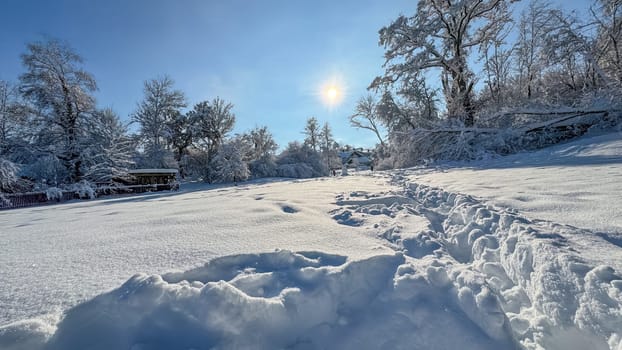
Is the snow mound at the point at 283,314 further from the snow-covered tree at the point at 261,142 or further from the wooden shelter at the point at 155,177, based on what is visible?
the snow-covered tree at the point at 261,142

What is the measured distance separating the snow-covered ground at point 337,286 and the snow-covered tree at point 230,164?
1457cm

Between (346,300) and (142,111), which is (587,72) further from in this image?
(142,111)

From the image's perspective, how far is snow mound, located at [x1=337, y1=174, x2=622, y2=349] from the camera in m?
0.90

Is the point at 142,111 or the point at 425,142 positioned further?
the point at 142,111

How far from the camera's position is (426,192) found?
366cm

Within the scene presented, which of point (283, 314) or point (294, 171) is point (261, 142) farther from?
point (283, 314)

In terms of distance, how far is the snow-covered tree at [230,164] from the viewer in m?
16.3

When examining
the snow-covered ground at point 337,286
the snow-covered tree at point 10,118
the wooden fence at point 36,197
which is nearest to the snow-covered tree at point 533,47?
the snow-covered ground at point 337,286

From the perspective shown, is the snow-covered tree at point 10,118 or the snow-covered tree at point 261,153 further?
the snow-covered tree at point 261,153

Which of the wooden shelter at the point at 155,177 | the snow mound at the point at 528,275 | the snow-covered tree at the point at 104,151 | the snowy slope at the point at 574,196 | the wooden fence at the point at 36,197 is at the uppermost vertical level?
the snow-covered tree at the point at 104,151

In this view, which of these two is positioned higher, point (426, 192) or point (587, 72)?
point (587, 72)

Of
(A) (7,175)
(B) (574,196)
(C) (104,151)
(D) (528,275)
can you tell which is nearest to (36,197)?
(A) (7,175)

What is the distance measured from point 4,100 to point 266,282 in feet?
53.1

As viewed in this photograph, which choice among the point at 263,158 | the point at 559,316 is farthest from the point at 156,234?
the point at 263,158
